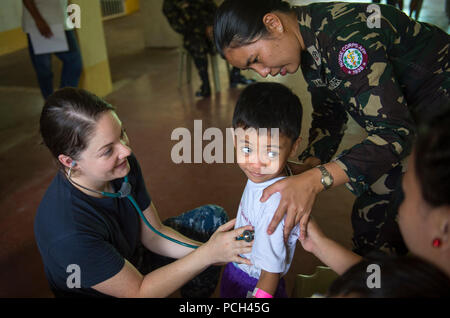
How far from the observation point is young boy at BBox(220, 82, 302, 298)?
0.98 m

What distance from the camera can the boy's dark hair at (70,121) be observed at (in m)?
1.10

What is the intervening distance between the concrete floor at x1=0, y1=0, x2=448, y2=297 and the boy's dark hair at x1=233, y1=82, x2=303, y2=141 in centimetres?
23

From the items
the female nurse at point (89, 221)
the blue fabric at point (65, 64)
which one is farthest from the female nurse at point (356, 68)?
the blue fabric at point (65, 64)

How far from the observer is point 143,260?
1521 mm

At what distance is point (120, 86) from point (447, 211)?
4.59 metres

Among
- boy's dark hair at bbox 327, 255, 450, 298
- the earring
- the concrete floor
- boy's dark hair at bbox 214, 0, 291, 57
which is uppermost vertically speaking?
boy's dark hair at bbox 214, 0, 291, 57

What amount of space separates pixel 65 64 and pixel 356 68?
3168 millimetres

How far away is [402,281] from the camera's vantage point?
0.58 meters

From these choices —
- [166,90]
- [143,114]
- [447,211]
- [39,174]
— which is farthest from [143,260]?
[166,90]

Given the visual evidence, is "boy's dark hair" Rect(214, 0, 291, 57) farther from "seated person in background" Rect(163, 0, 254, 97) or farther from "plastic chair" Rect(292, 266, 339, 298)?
"seated person in background" Rect(163, 0, 254, 97)

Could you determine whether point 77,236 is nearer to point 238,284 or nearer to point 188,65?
point 238,284

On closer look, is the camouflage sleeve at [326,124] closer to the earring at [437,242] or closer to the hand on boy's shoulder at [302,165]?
the hand on boy's shoulder at [302,165]

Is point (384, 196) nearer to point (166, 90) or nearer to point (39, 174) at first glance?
point (39, 174)

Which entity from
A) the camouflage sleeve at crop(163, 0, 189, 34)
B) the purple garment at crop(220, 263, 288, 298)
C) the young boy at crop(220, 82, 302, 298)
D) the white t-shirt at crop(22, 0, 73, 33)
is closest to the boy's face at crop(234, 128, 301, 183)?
the young boy at crop(220, 82, 302, 298)
